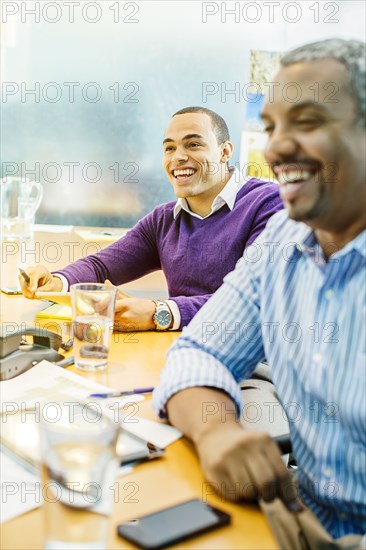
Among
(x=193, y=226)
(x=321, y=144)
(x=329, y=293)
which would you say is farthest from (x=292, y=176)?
(x=193, y=226)

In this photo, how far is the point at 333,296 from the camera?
1017 mm

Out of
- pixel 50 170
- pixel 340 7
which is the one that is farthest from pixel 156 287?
pixel 340 7

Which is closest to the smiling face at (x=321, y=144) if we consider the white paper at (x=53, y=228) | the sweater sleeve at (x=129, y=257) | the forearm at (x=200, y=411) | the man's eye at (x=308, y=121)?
the man's eye at (x=308, y=121)

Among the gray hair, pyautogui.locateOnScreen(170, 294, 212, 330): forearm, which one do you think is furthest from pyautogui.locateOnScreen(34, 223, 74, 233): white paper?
the gray hair

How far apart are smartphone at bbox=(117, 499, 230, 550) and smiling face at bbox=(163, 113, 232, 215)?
1561mm

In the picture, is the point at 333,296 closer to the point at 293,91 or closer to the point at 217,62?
the point at 293,91

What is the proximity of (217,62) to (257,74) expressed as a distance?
21 centimetres

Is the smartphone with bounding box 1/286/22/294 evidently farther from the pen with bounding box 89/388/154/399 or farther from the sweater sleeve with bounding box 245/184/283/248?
the pen with bounding box 89/388/154/399

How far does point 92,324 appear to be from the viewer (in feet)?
4.53

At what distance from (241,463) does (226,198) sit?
4.69 ft

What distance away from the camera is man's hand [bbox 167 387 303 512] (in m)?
0.81

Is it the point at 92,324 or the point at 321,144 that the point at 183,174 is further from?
the point at 321,144

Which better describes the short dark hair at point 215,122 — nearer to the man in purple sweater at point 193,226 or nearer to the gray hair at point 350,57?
the man in purple sweater at point 193,226

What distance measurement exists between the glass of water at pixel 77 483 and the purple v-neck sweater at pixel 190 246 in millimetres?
1359
